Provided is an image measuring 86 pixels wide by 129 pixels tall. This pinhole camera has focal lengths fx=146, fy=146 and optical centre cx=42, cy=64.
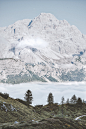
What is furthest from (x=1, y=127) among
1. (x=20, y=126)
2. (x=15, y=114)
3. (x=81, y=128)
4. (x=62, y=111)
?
(x=62, y=111)

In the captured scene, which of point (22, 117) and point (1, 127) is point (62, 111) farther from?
point (1, 127)

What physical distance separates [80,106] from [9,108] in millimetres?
82726

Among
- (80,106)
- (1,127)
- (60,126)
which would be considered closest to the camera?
(1,127)

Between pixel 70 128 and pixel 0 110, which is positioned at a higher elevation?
pixel 0 110

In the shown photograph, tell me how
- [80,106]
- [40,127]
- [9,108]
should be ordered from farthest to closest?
[80,106]
[9,108]
[40,127]

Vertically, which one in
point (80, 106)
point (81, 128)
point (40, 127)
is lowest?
point (80, 106)

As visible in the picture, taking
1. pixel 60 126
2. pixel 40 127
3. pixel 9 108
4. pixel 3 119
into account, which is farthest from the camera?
pixel 9 108

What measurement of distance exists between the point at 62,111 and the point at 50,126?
6092 centimetres

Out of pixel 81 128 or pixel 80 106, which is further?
pixel 80 106

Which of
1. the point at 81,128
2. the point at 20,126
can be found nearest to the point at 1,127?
the point at 20,126

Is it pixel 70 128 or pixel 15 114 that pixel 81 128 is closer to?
pixel 70 128

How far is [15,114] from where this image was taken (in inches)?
2591

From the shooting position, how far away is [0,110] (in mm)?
62906

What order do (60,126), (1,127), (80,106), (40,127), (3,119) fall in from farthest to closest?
(80,106) < (3,119) < (60,126) < (40,127) < (1,127)
